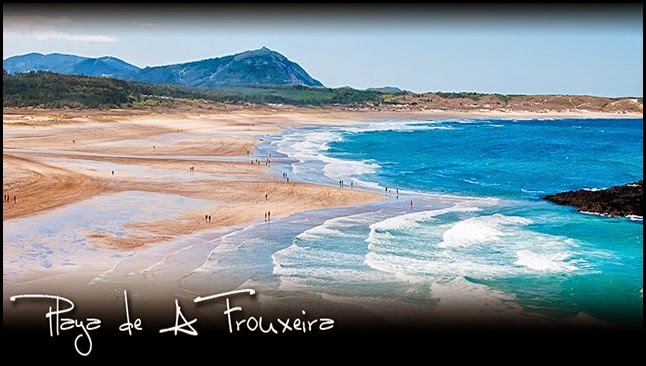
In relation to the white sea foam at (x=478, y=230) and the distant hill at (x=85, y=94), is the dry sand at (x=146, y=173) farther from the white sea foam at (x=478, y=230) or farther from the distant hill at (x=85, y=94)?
the distant hill at (x=85, y=94)

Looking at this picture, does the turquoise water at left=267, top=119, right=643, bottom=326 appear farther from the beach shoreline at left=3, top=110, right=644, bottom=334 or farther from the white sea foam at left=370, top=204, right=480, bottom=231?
the beach shoreline at left=3, top=110, right=644, bottom=334

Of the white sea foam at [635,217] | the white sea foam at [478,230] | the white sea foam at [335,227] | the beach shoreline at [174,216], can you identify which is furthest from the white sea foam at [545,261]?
the white sea foam at [635,217]

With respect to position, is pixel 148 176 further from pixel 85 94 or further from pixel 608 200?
pixel 85 94

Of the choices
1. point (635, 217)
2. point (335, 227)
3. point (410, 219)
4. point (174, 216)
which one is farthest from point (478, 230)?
point (174, 216)

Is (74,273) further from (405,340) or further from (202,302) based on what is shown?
(405,340)

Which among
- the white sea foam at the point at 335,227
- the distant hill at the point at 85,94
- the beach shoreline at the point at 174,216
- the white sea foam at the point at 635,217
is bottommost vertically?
the white sea foam at the point at 635,217

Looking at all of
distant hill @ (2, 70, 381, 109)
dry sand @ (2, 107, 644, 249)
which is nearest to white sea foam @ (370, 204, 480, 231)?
dry sand @ (2, 107, 644, 249)

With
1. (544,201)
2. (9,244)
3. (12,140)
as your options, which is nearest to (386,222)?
(544,201)

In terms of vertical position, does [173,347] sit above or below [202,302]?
above
